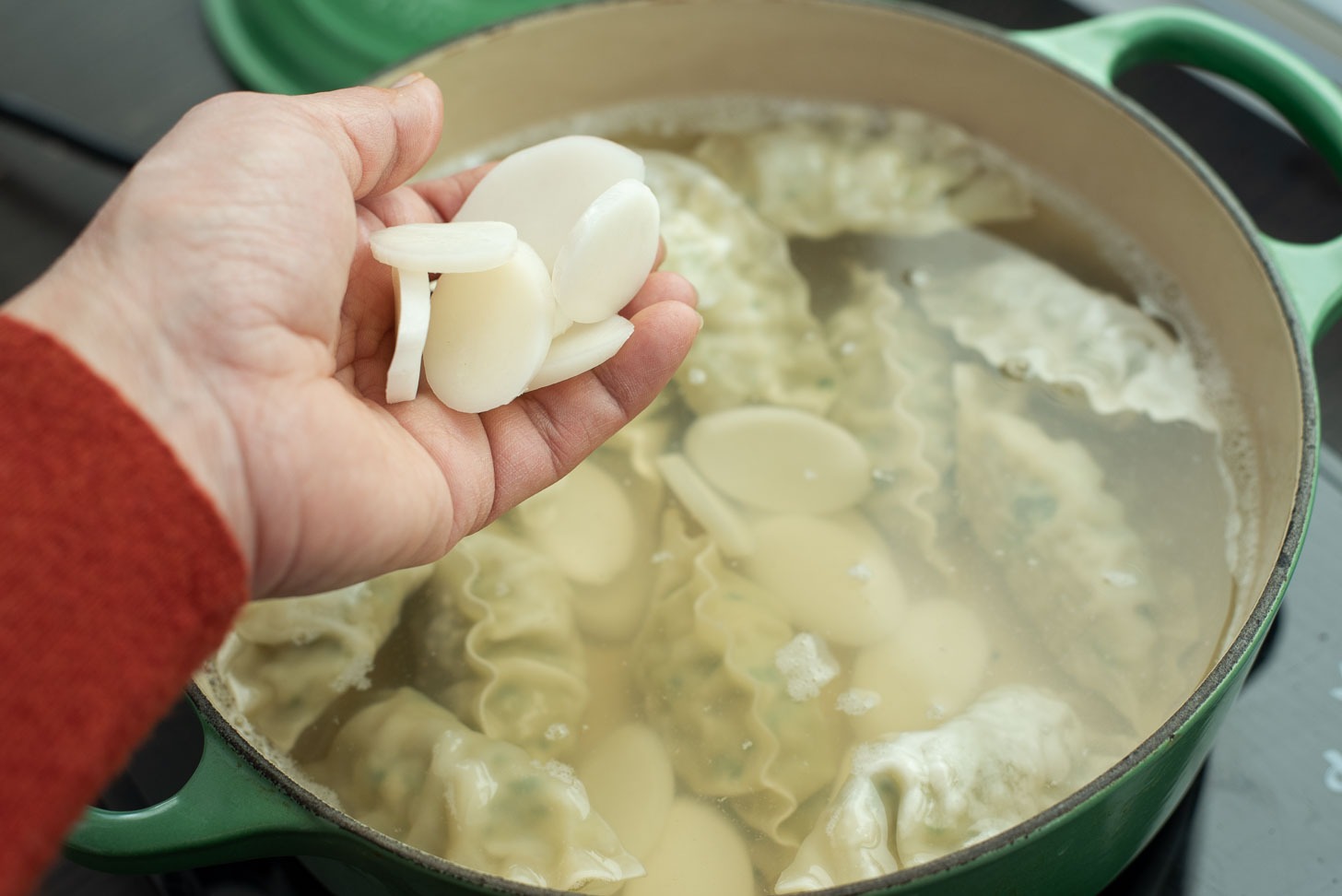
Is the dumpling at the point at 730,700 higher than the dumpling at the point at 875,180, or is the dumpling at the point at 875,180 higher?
the dumpling at the point at 875,180

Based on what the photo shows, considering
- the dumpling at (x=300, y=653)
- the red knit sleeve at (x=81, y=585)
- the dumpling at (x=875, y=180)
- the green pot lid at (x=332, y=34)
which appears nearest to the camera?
the red knit sleeve at (x=81, y=585)

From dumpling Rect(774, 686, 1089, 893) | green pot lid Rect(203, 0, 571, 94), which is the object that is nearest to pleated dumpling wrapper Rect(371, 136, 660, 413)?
dumpling Rect(774, 686, 1089, 893)

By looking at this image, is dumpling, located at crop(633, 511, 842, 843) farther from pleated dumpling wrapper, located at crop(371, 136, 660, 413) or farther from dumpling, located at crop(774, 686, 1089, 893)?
pleated dumpling wrapper, located at crop(371, 136, 660, 413)

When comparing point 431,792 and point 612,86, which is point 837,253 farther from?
point 431,792

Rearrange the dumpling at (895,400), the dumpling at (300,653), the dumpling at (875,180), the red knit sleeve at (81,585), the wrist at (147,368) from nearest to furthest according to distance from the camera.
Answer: the red knit sleeve at (81,585) → the wrist at (147,368) → the dumpling at (300,653) → the dumpling at (895,400) → the dumpling at (875,180)

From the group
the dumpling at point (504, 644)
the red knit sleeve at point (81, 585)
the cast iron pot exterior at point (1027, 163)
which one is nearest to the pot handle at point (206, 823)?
the cast iron pot exterior at point (1027, 163)

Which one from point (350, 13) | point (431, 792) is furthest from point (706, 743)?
point (350, 13)

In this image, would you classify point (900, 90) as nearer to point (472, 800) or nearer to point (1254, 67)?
point (1254, 67)

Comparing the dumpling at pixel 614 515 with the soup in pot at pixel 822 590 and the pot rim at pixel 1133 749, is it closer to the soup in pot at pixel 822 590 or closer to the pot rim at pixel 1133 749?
the soup in pot at pixel 822 590

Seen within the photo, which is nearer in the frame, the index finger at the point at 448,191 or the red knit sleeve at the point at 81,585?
the red knit sleeve at the point at 81,585
